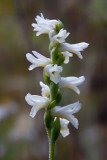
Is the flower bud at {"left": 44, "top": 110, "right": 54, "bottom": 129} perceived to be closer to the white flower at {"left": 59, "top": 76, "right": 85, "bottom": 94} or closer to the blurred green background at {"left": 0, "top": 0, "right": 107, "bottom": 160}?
the white flower at {"left": 59, "top": 76, "right": 85, "bottom": 94}

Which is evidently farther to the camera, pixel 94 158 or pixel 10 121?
pixel 10 121

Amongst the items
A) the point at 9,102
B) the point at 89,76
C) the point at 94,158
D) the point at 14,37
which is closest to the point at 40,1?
the point at 14,37

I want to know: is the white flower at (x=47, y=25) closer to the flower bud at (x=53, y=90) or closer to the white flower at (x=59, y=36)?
the white flower at (x=59, y=36)

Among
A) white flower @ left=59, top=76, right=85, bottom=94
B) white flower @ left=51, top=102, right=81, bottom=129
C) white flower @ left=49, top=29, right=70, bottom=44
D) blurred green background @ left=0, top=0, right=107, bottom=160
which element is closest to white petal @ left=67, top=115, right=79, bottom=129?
white flower @ left=51, top=102, right=81, bottom=129

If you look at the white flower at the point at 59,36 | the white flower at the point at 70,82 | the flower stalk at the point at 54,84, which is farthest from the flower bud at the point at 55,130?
the white flower at the point at 59,36

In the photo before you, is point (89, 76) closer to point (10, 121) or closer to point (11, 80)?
point (10, 121)

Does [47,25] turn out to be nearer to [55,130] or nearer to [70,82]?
[70,82]

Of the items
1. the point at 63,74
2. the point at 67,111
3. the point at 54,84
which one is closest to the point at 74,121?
the point at 67,111
